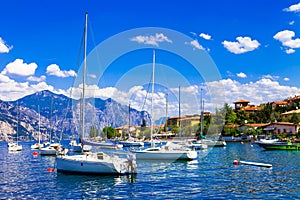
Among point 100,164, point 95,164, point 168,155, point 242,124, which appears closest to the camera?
point 100,164

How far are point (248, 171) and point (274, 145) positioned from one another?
33734 mm

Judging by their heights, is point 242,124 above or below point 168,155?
above

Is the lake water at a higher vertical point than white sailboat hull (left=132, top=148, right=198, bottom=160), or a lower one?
lower

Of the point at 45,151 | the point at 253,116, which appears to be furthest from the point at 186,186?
the point at 253,116

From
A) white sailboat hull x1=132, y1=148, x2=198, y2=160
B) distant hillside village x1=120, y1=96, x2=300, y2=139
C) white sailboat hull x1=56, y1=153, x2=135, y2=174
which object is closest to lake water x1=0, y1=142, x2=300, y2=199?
white sailboat hull x1=56, y1=153, x2=135, y2=174

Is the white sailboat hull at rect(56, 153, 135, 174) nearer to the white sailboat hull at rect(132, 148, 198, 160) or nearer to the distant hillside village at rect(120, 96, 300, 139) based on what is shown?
the white sailboat hull at rect(132, 148, 198, 160)

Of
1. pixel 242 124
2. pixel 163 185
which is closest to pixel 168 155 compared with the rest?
pixel 163 185

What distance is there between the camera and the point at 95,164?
29.9 metres

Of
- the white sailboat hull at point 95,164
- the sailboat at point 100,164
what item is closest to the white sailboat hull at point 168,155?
the sailboat at point 100,164

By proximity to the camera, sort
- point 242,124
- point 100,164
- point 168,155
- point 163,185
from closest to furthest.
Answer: point 163,185 < point 100,164 < point 168,155 < point 242,124

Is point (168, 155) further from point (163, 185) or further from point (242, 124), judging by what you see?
point (242, 124)

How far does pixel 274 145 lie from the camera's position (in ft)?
213

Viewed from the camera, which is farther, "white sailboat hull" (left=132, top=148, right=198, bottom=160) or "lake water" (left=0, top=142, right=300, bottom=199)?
"white sailboat hull" (left=132, top=148, right=198, bottom=160)

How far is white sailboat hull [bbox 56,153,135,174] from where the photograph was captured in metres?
29.8
